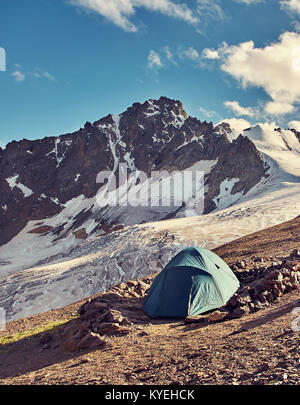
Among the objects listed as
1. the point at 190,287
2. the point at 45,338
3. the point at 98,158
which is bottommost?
the point at 45,338

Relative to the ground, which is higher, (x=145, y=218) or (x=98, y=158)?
(x=98, y=158)

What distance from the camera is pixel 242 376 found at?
623cm

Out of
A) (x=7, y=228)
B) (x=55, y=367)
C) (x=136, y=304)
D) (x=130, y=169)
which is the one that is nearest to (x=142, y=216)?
(x=130, y=169)

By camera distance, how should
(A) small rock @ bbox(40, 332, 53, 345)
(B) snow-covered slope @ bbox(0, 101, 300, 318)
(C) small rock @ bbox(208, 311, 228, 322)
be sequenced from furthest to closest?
(B) snow-covered slope @ bbox(0, 101, 300, 318), (A) small rock @ bbox(40, 332, 53, 345), (C) small rock @ bbox(208, 311, 228, 322)

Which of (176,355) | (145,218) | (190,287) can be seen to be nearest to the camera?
(176,355)

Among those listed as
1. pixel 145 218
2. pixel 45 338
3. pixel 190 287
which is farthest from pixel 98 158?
pixel 45 338

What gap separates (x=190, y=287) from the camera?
13.1 m

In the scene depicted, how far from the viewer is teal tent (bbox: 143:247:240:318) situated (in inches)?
502

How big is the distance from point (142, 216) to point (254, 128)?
2237 inches

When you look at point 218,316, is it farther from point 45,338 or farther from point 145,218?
point 145,218

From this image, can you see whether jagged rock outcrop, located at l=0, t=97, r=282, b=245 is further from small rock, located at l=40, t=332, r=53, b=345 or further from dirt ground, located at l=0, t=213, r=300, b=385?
dirt ground, located at l=0, t=213, r=300, b=385

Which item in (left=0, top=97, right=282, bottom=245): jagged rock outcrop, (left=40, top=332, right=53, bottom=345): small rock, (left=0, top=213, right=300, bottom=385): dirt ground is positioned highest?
(left=0, top=97, right=282, bottom=245): jagged rock outcrop

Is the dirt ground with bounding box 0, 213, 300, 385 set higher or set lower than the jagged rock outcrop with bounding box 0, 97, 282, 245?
lower

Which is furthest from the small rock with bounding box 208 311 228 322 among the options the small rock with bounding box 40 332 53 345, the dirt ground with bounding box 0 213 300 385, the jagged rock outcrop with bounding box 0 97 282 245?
the jagged rock outcrop with bounding box 0 97 282 245
